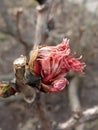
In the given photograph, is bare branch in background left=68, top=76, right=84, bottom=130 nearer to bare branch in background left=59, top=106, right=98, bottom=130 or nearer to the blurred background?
the blurred background

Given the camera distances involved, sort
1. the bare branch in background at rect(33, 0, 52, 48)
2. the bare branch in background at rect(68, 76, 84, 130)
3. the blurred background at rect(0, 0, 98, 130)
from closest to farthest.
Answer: the bare branch in background at rect(33, 0, 52, 48) < the bare branch in background at rect(68, 76, 84, 130) < the blurred background at rect(0, 0, 98, 130)

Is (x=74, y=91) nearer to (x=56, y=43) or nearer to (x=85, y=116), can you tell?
(x=56, y=43)

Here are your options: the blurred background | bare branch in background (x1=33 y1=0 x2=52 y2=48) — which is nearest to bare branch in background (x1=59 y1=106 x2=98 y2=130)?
bare branch in background (x1=33 y1=0 x2=52 y2=48)

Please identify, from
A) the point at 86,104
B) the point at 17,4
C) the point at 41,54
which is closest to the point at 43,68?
the point at 41,54

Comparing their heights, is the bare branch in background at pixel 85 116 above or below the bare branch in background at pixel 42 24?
below

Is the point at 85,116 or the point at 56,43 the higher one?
the point at 56,43

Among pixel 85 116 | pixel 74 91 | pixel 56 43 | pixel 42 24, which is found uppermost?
pixel 56 43

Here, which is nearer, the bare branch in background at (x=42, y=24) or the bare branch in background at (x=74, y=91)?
the bare branch in background at (x=42, y=24)

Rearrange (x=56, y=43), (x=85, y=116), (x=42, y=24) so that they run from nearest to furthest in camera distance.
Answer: (x=42, y=24) < (x=85, y=116) < (x=56, y=43)

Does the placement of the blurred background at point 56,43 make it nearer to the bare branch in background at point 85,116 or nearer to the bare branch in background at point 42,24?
the bare branch in background at point 85,116

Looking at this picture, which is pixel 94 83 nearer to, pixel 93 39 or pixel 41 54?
pixel 93 39

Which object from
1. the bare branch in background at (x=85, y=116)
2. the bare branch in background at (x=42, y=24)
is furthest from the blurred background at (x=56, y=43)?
the bare branch in background at (x=42, y=24)

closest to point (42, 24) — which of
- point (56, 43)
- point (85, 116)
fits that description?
point (85, 116)
